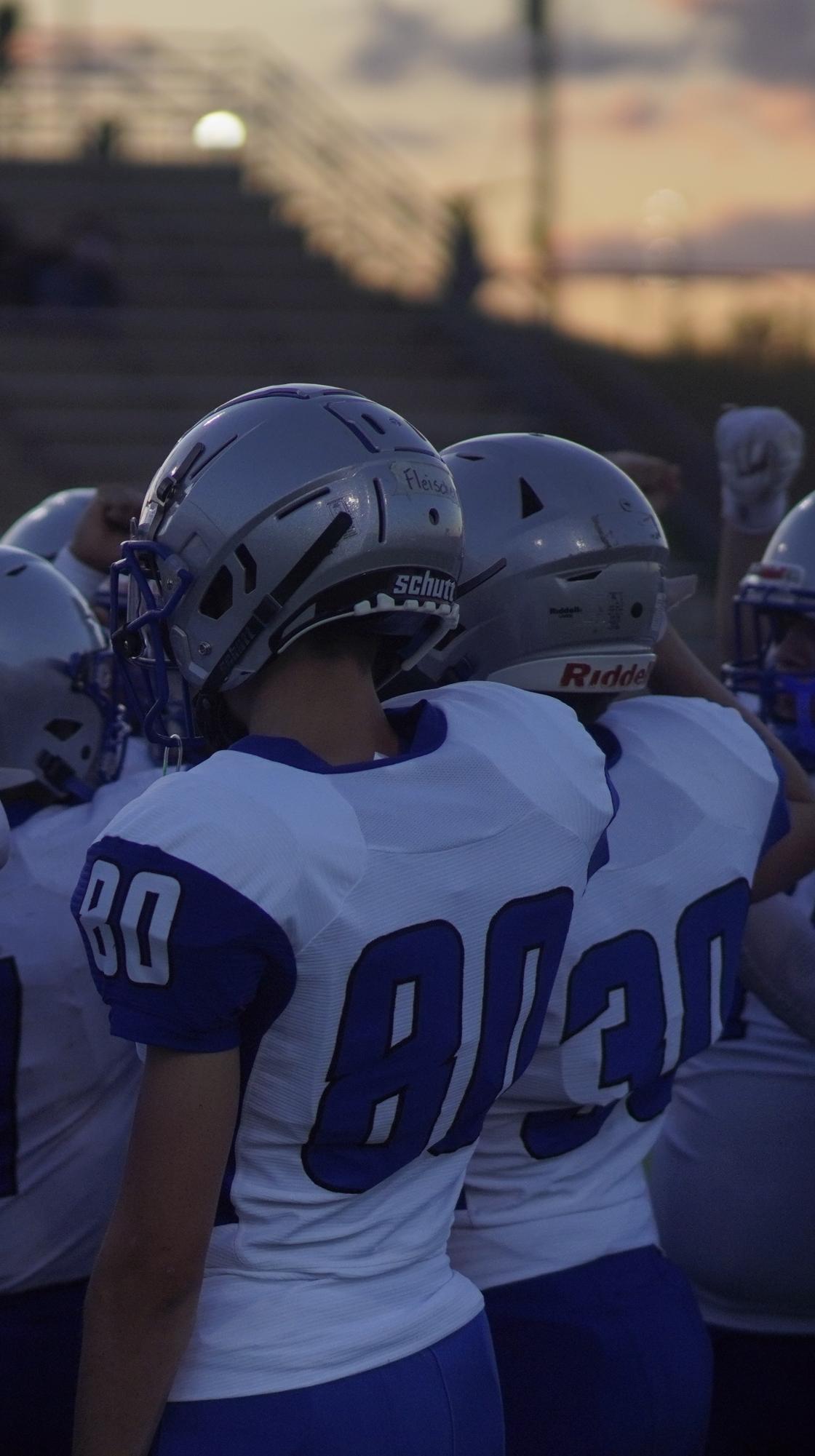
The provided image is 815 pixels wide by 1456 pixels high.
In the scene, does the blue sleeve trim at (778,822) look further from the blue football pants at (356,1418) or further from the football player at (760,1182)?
the blue football pants at (356,1418)

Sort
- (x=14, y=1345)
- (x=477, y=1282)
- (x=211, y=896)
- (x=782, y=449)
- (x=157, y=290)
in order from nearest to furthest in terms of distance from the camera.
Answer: (x=211, y=896), (x=477, y=1282), (x=14, y=1345), (x=782, y=449), (x=157, y=290)

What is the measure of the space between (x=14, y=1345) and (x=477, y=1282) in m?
0.61

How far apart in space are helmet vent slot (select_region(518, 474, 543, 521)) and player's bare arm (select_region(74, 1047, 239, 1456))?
0.93 m

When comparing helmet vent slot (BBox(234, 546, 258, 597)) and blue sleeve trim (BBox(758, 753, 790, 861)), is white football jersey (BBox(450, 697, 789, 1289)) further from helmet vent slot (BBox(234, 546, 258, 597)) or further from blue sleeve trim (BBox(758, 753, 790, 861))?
helmet vent slot (BBox(234, 546, 258, 597))

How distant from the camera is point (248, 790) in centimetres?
143

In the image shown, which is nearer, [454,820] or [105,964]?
[105,964]

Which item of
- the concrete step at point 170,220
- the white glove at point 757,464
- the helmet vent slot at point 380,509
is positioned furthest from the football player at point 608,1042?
the concrete step at point 170,220

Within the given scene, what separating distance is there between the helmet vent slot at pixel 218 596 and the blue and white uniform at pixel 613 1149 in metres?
0.54

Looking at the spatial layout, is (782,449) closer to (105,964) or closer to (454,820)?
(454,820)

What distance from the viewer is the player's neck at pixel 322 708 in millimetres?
1579

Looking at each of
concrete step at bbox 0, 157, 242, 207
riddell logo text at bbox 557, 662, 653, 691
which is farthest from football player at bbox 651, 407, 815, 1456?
concrete step at bbox 0, 157, 242, 207

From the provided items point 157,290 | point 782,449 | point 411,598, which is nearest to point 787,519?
point 782,449

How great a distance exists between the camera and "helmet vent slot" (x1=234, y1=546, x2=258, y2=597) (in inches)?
63.0

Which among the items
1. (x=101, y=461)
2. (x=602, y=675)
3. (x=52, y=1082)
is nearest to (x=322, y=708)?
(x=602, y=675)
